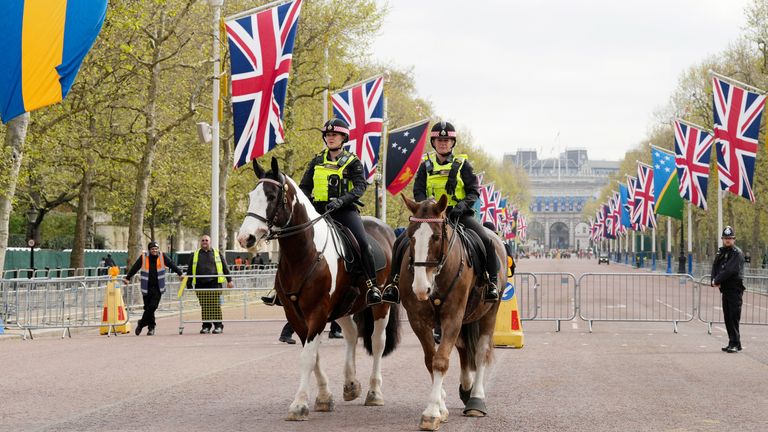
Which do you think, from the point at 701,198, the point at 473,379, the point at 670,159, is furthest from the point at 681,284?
the point at 670,159

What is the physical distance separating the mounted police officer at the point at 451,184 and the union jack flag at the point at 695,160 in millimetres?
28480

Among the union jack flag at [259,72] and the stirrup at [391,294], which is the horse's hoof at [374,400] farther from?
the union jack flag at [259,72]

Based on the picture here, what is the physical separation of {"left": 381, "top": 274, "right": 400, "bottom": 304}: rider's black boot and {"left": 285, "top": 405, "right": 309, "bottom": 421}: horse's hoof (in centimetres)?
131

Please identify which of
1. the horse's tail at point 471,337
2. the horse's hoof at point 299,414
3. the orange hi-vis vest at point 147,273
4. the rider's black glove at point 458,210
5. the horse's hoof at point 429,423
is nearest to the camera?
the horse's hoof at point 429,423

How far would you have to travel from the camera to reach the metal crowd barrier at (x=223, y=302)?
73.2 ft

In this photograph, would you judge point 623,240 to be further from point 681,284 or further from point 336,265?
point 336,265

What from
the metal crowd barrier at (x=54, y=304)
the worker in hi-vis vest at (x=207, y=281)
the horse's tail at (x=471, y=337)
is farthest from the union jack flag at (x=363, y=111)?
the horse's tail at (x=471, y=337)

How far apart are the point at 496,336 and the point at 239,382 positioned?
247 inches

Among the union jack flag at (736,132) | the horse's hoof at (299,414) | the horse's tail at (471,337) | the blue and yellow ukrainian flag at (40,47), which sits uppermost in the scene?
the union jack flag at (736,132)

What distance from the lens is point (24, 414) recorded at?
988 cm

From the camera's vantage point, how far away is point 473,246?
10094 millimetres

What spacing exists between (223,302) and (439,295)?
53.1 ft

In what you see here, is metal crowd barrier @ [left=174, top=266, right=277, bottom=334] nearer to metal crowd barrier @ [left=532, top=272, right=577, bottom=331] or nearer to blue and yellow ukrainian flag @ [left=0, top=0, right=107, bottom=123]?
metal crowd barrier @ [left=532, top=272, right=577, bottom=331]

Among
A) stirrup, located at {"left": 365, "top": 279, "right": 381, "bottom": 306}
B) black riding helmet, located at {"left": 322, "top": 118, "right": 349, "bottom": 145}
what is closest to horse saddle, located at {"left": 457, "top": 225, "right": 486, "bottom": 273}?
stirrup, located at {"left": 365, "top": 279, "right": 381, "bottom": 306}
